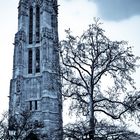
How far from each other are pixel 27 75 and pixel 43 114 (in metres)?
7.67

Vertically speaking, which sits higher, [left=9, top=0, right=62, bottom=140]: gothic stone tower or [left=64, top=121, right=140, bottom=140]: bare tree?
[left=9, top=0, right=62, bottom=140]: gothic stone tower

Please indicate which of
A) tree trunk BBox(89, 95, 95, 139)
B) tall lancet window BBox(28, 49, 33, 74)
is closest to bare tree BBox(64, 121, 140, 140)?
tree trunk BBox(89, 95, 95, 139)

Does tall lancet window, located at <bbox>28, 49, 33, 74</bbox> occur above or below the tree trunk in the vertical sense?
above

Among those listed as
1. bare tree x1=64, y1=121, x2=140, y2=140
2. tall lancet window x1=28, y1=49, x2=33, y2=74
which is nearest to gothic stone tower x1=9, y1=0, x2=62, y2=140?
tall lancet window x1=28, y1=49, x2=33, y2=74

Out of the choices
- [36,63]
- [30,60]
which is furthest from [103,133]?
[30,60]

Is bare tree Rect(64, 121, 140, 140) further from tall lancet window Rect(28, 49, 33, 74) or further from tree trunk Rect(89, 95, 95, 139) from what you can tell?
tall lancet window Rect(28, 49, 33, 74)

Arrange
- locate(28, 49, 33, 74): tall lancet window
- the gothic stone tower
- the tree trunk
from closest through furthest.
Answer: the tree trunk, the gothic stone tower, locate(28, 49, 33, 74): tall lancet window

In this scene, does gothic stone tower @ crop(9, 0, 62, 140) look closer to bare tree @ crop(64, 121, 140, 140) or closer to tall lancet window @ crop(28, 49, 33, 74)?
tall lancet window @ crop(28, 49, 33, 74)

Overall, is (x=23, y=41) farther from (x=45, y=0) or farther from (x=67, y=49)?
(x=67, y=49)

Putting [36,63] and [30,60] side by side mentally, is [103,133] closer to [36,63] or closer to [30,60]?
[36,63]

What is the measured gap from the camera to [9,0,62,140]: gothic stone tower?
153ft

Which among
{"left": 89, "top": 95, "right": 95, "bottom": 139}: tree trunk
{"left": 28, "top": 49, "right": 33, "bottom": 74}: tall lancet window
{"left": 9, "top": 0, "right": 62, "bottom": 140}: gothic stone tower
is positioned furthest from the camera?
{"left": 28, "top": 49, "right": 33, "bottom": 74}: tall lancet window

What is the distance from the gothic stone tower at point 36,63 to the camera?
46625 mm

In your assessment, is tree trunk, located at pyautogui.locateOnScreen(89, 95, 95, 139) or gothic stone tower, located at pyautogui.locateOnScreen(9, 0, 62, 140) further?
gothic stone tower, located at pyautogui.locateOnScreen(9, 0, 62, 140)
